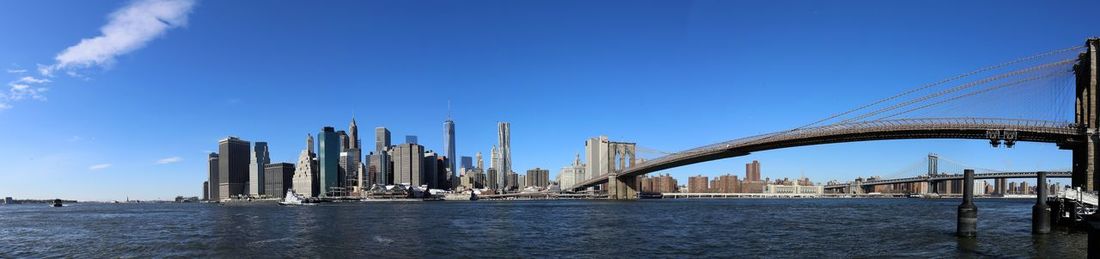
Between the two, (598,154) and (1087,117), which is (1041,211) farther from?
(598,154)

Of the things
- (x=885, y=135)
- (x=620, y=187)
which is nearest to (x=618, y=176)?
(x=620, y=187)

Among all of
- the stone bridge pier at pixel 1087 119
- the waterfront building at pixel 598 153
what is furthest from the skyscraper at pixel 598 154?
the stone bridge pier at pixel 1087 119

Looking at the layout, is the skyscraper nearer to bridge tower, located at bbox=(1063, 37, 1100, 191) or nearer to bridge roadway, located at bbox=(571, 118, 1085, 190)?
bridge roadway, located at bbox=(571, 118, 1085, 190)

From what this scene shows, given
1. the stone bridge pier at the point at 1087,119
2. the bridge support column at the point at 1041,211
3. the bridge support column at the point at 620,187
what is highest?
the stone bridge pier at the point at 1087,119

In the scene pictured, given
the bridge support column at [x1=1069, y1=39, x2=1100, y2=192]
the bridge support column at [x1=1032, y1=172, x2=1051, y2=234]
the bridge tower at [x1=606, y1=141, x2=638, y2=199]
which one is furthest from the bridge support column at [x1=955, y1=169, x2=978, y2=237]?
the bridge tower at [x1=606, y1=141, x2=638, y2=199]

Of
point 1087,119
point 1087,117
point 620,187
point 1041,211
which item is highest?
point 1087,117

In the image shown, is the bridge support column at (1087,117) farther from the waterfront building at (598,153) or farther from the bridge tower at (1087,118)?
the waterfront building at (598,153)

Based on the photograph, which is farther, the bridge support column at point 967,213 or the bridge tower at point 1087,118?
the bridge tower at point 1087,118

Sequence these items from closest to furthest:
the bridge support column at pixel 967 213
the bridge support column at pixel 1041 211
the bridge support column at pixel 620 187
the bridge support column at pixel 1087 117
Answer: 1. the bridge support column at pixel 967 213
2. the bridge support column at pixel 1041 211
3. the bridge support column at pixel 1087 117
4. the bridge support column at pixel 620 187

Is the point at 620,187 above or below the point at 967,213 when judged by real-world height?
below
